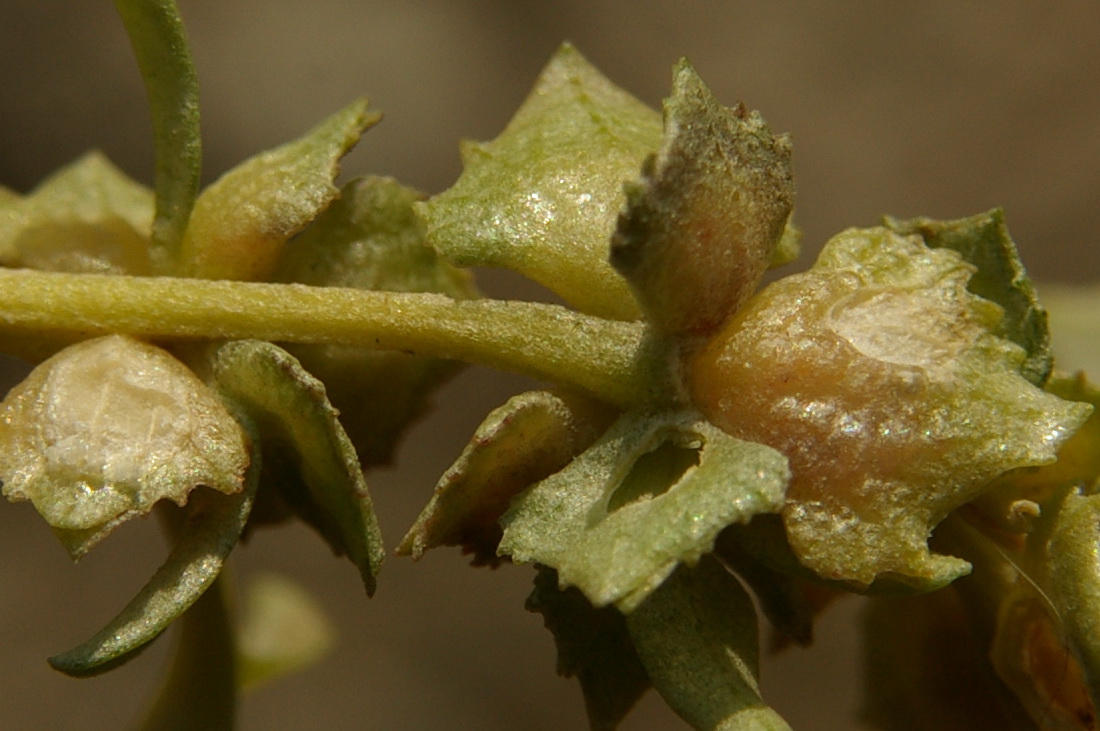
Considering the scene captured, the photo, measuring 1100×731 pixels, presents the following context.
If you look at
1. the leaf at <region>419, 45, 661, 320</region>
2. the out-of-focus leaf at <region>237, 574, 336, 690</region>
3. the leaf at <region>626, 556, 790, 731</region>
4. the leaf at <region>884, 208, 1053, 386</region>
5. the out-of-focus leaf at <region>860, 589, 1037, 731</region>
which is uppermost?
the leaf at <region>884, 208, 1053, 386</region>

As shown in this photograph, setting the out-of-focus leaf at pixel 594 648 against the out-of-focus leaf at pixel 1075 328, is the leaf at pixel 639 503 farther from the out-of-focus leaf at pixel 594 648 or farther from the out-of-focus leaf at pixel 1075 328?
the out-of-focus leaf at pixel 1075 328

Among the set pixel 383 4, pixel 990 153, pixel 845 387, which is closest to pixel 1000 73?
pixel 990 153

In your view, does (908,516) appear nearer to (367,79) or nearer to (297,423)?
(297,423)

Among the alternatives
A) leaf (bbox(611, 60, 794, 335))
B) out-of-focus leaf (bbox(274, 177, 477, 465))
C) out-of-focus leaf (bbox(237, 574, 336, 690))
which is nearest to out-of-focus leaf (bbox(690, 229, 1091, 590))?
leaf (bbox(611, 60, 794, 335))

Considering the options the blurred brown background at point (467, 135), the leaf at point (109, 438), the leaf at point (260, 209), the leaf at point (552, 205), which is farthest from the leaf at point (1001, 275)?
the blurred brown background at point (467, 135)

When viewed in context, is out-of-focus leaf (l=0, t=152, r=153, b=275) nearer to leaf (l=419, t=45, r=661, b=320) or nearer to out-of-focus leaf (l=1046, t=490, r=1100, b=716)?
leaf (l=419, t=45, r=661, b=320)

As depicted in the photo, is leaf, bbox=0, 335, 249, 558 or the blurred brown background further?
the blurred brown background

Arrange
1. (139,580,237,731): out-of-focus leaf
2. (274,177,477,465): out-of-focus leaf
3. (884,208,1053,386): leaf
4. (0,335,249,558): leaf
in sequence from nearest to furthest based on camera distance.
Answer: (0,335,249,558): leaf < (884,208,1053,386): leaf < (274,177,477,465): out-of-focus leaf < (139,580,237,731): out-of-focus leaf

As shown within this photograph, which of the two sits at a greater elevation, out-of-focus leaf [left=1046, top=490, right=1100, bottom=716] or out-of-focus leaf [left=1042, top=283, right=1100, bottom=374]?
out-of-focus leaf [left=1042, top=283, right=1100, bottom=374]
